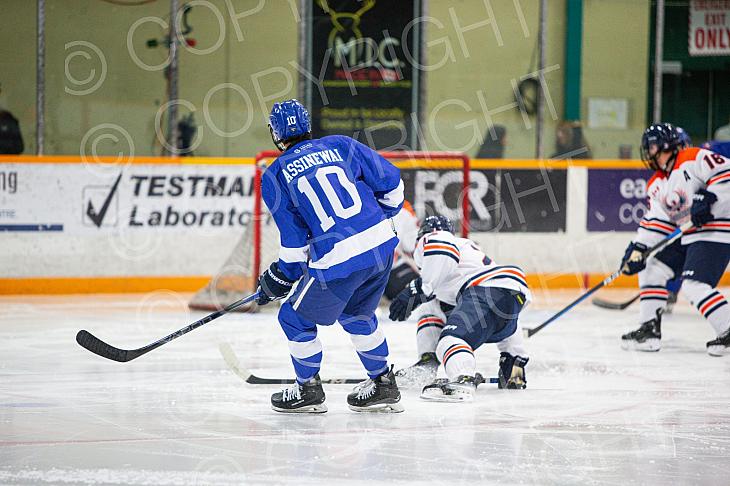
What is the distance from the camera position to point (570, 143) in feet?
28.5

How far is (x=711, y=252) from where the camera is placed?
543 cm

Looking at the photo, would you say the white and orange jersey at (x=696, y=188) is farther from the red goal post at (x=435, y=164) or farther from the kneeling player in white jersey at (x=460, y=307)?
the red goal post at (x=435, y=164)

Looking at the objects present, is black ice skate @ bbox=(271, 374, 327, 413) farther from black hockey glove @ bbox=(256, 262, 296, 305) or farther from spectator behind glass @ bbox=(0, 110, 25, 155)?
spectator behind glass @ bbox=(0, 110, 25, 155)

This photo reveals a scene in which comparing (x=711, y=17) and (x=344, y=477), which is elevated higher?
(x=711, y=17)

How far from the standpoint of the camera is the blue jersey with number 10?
361 centimetres

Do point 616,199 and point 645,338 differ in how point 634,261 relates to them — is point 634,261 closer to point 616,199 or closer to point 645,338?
point 645,338

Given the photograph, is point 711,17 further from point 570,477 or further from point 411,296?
point 570,477

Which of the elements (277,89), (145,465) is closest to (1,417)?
(145,465)

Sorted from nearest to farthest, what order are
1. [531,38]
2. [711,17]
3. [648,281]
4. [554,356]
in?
[554,356], [648,281], [531,38], [711,17]

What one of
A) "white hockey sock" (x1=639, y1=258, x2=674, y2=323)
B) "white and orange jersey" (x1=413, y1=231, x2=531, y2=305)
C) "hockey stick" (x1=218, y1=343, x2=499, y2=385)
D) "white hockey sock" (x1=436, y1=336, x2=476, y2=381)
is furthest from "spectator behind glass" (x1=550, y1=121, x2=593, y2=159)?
"white hockey sock" (x1=436, y1=336, x2=476, y2=381)

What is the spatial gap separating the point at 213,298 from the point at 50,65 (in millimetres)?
2685

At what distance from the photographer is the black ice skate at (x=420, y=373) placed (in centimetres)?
441

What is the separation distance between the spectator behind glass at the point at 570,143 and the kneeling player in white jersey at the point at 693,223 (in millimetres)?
2998

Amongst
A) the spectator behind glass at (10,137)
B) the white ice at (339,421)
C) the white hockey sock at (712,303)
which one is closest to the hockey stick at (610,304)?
the white ice at (339,421)
